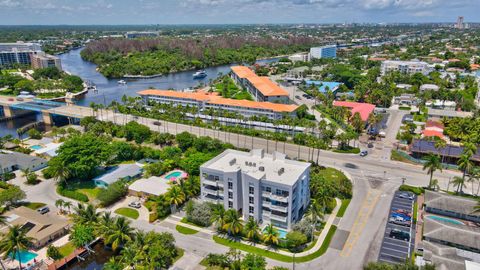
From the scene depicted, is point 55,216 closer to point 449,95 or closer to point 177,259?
point 177,259

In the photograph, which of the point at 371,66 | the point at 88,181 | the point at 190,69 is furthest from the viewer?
the point at 190,69

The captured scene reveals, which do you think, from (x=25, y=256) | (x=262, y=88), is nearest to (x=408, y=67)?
(x=262, y=88)

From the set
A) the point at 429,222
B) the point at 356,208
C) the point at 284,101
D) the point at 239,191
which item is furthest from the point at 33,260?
the point at 284,101

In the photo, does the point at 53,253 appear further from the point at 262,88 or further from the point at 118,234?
the point at 262,88

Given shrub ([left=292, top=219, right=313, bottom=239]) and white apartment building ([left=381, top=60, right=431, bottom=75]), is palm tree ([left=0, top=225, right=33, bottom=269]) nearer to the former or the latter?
shrub ([left=292, top=219, right=313, bottom=239])

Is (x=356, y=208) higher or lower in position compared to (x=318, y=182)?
lower

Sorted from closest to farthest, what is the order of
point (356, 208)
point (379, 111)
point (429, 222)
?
point (429, 222)
point (356, 208)
point (379, 111)
